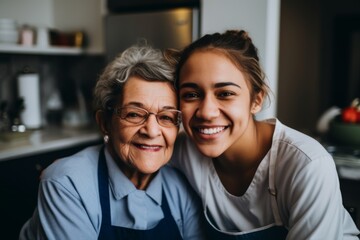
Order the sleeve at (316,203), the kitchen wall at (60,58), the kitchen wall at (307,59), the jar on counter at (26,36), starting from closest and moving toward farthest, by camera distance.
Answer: the sleeve at (316,203) < the jar on counter at (26,36) < the kitchen wall at (60,58) < the kitchen wall at (307,59)

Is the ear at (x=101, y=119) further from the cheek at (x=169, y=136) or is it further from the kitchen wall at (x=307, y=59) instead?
the kitchen wall at (x=307, y=59)

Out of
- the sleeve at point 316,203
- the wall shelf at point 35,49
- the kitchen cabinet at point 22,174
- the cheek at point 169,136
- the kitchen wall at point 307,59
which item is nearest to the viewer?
the sleeve at point 316,203

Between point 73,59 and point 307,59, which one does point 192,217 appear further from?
point 307,59

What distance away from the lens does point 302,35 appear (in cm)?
452

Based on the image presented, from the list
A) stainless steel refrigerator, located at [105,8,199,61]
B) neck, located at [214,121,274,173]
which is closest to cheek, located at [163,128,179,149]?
neck, located at [214,121,274,173]

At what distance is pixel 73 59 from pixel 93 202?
225 centimetres

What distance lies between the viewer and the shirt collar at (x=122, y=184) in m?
1.23

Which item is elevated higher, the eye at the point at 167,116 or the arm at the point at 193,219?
the eye at the point at 167,116

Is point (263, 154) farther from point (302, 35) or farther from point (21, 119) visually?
point (302, 35)

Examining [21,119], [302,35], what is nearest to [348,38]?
[302,35]

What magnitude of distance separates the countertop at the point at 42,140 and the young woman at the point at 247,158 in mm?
1337

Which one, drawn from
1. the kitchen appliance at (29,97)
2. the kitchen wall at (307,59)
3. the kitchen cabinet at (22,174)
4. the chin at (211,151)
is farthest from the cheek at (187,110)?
the kitchen wall at (307,59)

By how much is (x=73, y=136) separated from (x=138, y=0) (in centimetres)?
104

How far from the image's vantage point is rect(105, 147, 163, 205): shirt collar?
4.04 ft
